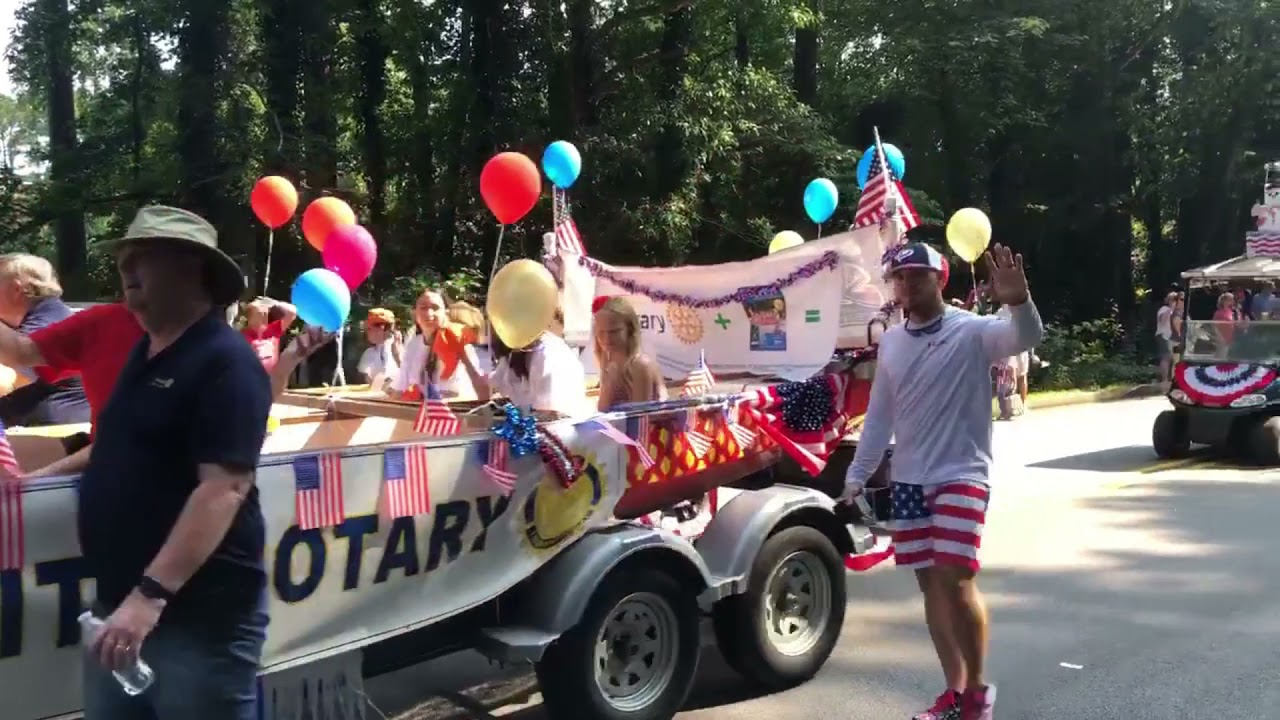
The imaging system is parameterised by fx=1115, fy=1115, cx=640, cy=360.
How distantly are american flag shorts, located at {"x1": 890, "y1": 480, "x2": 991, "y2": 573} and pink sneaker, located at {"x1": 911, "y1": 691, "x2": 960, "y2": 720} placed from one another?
1.75 ft

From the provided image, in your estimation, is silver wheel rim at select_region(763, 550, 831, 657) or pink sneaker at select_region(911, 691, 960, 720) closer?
pink sneaker at select_region(911, 691, 960, 720)

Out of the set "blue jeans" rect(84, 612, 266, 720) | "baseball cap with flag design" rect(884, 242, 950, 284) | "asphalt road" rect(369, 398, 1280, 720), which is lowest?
"asphalt road" rect(369, 398, 1280, 720)

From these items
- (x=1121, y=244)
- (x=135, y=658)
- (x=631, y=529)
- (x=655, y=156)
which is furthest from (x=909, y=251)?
(x=1121, y=244)

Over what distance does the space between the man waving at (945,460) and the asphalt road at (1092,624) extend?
745mm

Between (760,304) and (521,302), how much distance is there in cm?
280

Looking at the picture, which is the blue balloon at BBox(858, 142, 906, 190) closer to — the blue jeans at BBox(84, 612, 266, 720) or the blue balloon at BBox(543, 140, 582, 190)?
the blue balloon at BBox(543, 140, 582, 190)

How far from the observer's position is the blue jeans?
8.16 ft

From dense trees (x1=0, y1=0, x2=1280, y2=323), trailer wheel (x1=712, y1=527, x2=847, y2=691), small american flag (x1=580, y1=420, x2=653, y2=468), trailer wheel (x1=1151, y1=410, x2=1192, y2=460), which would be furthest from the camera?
dense trees (x1=0, y1=0, x2=1280, y2=323)

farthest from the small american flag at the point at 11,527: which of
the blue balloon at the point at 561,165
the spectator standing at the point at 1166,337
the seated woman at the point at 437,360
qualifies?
the spectator standing at the point at 1166,337

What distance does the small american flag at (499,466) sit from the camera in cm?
413

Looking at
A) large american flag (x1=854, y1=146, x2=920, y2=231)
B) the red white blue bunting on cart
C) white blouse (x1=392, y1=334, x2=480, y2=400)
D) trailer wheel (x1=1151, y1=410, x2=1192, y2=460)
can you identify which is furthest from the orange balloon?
the red white blue bunting on cart

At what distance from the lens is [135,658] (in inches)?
94.3

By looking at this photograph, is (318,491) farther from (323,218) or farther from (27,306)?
(323,218)

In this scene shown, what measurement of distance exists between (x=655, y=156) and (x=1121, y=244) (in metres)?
16.3
